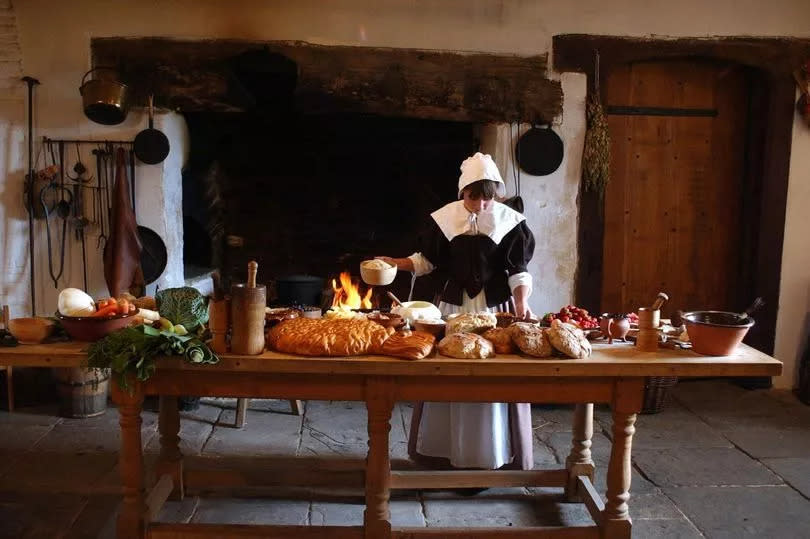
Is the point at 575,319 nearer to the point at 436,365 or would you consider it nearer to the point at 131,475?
the point at 436,365

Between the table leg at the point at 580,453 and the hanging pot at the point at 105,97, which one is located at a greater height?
the hanging pot at the point at 105,97

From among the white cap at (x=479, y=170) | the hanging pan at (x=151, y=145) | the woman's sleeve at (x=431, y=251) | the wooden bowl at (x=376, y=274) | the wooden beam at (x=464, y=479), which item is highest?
the hanging pan at (x=151, y=145)

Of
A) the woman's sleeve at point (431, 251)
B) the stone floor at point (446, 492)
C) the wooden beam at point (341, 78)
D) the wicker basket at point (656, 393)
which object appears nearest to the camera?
the stone floor at point (446, 492)

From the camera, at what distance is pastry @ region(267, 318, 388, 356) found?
2.59 m

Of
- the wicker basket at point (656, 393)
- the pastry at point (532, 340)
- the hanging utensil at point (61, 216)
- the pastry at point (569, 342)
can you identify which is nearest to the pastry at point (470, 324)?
the pastry at point (532, 340)

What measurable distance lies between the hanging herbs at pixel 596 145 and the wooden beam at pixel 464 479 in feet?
8.41

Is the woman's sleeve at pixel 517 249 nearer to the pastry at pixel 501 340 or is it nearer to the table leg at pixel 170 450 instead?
the pastry at pixel 501 340

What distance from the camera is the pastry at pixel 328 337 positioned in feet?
8.51

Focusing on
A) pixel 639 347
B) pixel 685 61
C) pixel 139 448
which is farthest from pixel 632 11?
pixel 139 448

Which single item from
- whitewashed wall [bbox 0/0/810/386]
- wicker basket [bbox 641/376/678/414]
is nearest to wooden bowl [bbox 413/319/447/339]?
whitewashed wall [bbox 0/0/810/386]

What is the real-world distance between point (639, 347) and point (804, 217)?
349 cm

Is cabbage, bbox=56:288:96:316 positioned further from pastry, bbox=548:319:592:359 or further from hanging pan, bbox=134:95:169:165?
hanging pan, bbox=134:95:169:165

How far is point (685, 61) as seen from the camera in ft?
17.6

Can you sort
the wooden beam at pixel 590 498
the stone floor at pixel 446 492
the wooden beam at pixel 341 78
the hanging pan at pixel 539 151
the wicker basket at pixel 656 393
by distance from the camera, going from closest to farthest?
the wooden beam at pixel 590 498 < the stone floor at pixel 446 492 < the wooden beam at pixel 341 78 < the wicker basket at pixel 656 393 < the hanging pan at pixel 539 151
